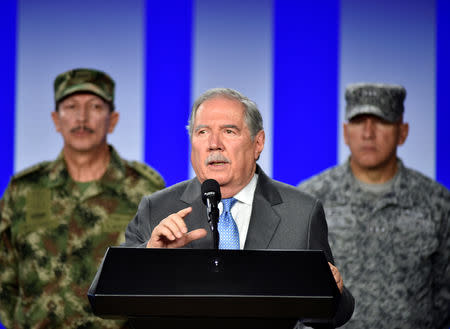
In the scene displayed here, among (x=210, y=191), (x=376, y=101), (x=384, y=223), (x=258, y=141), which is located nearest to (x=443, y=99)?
(x=376, y=101)

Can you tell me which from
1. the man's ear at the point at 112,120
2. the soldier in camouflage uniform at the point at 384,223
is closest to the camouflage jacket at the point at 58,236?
the man's ear at the point at 112,120

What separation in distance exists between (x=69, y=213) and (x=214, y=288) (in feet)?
6.30

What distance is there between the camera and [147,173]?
3.62 meters

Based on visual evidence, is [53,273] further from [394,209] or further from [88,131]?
[394,209]

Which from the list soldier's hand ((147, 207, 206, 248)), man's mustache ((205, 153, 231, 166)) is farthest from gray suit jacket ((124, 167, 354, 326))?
soldier's hand ((147, 207, 206, 248))

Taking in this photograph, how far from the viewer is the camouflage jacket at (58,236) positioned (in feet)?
10.8

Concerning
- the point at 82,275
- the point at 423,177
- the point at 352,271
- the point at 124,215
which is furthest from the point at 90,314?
the point at 423,177

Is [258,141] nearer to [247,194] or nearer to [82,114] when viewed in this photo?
[247,194]

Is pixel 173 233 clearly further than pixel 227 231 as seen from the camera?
No

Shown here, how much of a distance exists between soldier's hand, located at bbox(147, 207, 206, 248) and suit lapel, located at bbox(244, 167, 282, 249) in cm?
32

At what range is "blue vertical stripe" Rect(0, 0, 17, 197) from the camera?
411 centimetres

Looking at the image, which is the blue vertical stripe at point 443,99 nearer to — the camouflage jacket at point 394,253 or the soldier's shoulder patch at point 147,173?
the camouflage jacket at point 394,253

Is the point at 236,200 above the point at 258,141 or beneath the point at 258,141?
beneath

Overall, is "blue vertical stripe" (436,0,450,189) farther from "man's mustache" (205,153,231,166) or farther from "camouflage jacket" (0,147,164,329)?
"man's mustache" (205,153,231,166)
